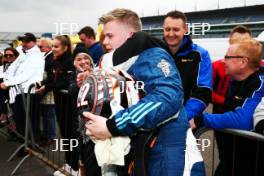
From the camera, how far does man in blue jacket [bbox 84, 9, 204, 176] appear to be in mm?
1879

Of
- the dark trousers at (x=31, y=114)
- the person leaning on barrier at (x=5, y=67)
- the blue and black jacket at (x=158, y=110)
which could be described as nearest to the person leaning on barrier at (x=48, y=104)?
the dark trousers at (x=31, y=114)

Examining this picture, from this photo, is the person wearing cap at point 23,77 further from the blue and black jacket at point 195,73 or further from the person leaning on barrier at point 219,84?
the blue and black jacket at point 195,73

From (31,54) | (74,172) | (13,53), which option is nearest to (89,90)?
(74,172)

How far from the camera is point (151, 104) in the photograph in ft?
6.12

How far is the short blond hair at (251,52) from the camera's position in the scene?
2.79m

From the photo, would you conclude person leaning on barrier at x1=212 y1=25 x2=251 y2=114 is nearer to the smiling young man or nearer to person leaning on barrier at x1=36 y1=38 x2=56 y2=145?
the smiling young man

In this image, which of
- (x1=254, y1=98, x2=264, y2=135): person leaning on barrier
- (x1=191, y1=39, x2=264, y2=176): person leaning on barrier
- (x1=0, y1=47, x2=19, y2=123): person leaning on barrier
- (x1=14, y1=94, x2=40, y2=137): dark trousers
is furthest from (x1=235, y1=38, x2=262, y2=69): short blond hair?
(x1=0, y1=47, x2=19, y2=123): person leaning on barrier

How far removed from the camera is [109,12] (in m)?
2.09

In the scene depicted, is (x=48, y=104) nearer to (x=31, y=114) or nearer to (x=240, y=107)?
(x=31, y=114)

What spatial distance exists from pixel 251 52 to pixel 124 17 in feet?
3.91

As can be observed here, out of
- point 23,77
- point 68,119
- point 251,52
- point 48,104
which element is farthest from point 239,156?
point 23,77

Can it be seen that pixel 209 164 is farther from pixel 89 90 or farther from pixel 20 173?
pixel 89 90

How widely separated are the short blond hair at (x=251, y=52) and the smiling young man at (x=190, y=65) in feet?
1.78

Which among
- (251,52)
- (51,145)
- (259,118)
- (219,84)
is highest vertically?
(251,52)
